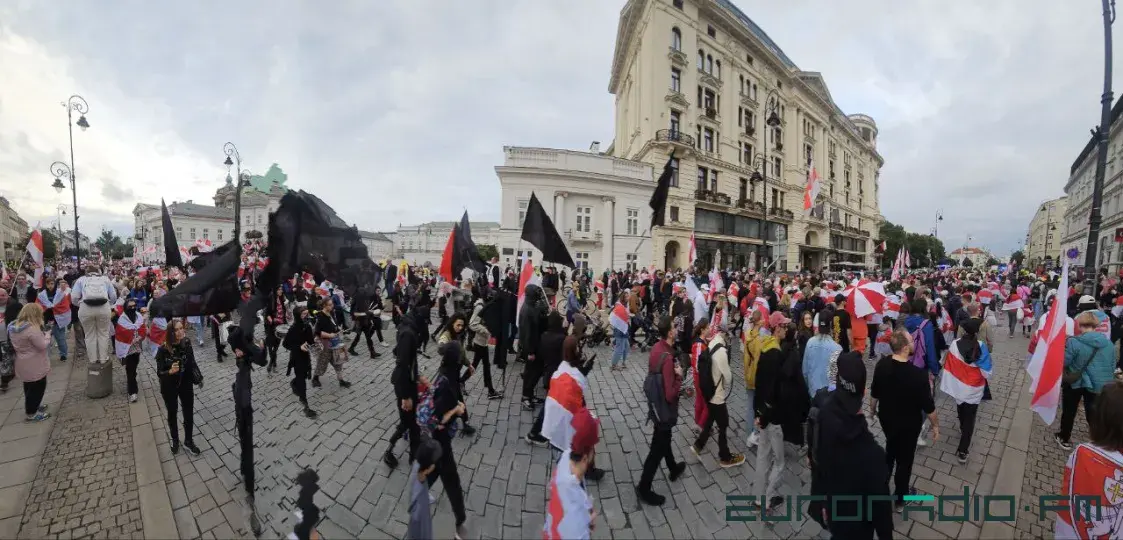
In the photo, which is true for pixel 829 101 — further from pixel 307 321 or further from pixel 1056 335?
pixel 307 321

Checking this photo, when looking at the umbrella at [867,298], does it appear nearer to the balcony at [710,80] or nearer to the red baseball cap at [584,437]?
the red baseball cap at [584,437]

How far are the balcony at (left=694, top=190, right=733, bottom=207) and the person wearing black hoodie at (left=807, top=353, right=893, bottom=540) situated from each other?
3146cm

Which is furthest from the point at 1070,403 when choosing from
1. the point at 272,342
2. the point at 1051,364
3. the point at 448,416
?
the point at 272,342

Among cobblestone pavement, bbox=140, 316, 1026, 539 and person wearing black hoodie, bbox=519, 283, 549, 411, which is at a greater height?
person wearing black hoodie, bbox=519, 283, 549, 411

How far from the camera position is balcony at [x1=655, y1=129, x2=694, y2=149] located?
30.5 metres

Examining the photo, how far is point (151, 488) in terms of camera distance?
13.9ft

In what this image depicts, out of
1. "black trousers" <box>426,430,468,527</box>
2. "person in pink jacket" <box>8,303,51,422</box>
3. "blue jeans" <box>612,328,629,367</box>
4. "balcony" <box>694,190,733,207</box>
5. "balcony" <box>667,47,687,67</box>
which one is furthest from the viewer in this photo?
"balcony" <box>694,190,733,207</box>

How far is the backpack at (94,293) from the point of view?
21.6 feet

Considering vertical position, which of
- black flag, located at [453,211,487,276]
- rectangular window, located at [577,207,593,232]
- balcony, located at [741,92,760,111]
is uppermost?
balcony, located at [741,92,760,111]

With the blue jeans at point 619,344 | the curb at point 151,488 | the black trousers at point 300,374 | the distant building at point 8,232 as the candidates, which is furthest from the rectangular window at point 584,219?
the distant building at point 8,232

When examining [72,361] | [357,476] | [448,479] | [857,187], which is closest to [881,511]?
[448,479]

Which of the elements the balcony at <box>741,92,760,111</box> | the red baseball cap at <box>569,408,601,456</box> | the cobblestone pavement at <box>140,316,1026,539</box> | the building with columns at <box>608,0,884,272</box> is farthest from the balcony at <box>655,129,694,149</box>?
the red baseball cap at <box>569,408,601,456</box>

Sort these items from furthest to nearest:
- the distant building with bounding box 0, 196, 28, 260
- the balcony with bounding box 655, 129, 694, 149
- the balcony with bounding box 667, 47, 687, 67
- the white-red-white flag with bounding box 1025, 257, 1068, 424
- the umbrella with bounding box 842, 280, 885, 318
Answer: the distant building with bounding box 0, 196, 28, 260, the balcony with bounding box 667, 47, 687, 67, the balcony with bounding box 655, 129, 694, 149, the umbrella with bounding box 842, 280, 885, 318, the white-red-white flag with bounding box 1025, 257, 1068, 424

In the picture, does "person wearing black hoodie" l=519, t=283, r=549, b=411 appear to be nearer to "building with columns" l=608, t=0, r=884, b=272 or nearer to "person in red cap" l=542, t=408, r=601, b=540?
"person in red cap" l=542, t=408, r=601, b=540
